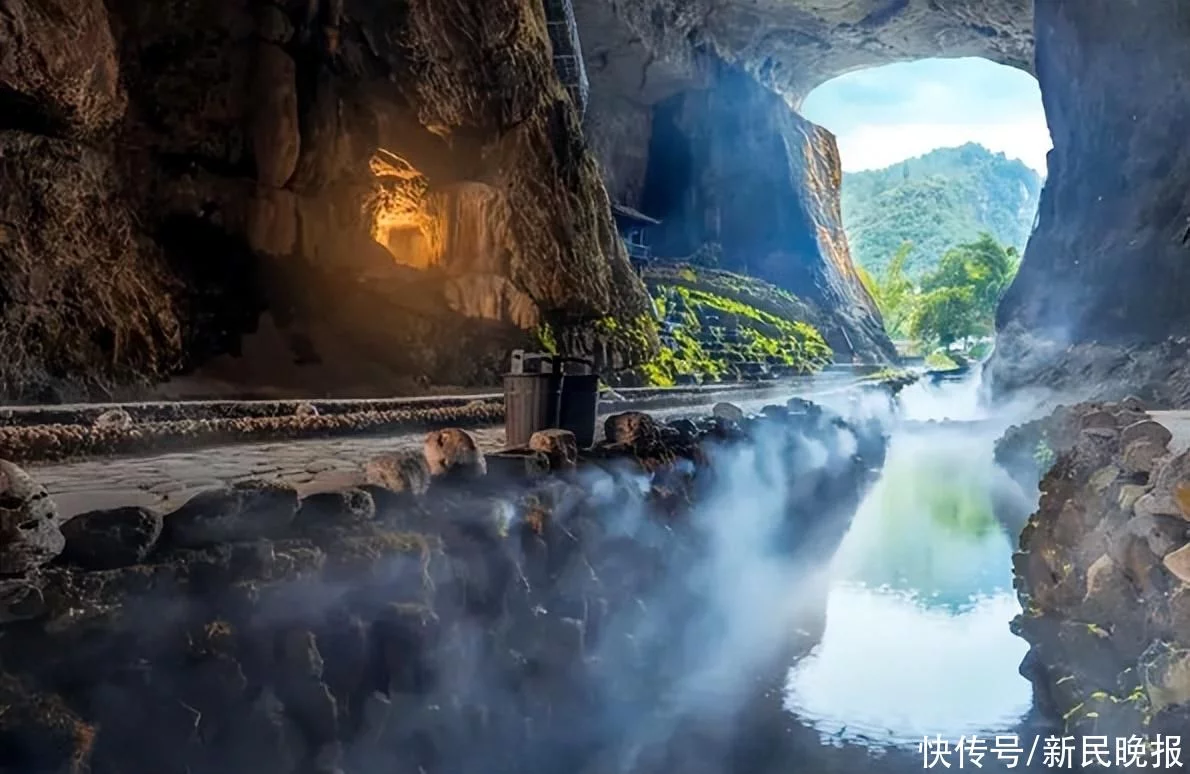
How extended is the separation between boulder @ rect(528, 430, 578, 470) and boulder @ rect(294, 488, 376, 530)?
1.99 m

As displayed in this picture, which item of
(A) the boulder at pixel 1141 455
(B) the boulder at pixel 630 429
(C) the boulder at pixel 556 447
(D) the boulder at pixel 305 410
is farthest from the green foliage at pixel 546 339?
(A) the boulder at pixel 1141 455

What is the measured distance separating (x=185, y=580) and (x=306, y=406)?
5.17 m

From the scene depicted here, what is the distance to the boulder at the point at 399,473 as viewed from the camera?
180 inches

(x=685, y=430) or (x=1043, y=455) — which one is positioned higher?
(x=685, y=430)

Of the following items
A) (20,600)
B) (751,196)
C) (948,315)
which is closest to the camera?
(20,600)

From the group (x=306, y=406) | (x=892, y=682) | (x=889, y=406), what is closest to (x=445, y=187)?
(x=306, y=406)

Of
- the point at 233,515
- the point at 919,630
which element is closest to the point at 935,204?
the point at 919,630

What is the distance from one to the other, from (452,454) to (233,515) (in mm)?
1812

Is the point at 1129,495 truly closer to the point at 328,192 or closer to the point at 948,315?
the point at 328,192

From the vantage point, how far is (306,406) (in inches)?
321

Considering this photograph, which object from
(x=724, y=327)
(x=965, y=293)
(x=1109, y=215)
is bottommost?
(x=724, y=327)

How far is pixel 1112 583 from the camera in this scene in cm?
555

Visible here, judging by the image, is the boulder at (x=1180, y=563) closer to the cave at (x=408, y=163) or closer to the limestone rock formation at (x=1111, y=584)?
the limestone rock formation at (x=1111, y=584)

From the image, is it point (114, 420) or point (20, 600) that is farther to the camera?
point (114, 420)
